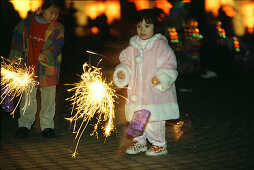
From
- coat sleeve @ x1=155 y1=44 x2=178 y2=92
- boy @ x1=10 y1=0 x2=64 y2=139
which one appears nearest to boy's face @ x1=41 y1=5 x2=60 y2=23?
boy @ x1=10 y1=0 x2=64 y2=139

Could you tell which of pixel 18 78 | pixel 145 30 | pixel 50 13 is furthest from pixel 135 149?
pixel 50 13

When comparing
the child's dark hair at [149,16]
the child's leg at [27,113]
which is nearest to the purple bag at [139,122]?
the child's dark hair at [149,16]

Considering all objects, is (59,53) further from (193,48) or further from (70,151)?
(193,48)

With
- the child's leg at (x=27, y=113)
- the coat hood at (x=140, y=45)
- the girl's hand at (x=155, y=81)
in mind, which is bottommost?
the child's leg at (x=27, y=113)

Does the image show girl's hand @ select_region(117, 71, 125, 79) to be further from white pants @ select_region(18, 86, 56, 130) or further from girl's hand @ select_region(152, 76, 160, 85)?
white pants @ select_region(18, 86, 56, 130)

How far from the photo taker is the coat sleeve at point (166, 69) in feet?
16.7

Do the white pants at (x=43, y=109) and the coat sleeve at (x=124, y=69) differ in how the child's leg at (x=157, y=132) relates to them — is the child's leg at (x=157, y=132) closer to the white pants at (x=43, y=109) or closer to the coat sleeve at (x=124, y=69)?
the coat sleeve at (x=124, y=69)

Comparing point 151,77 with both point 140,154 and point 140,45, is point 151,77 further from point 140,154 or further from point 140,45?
point 140,154

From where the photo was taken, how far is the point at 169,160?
16.3 ft

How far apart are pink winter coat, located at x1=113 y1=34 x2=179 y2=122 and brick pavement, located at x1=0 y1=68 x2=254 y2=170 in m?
0.56

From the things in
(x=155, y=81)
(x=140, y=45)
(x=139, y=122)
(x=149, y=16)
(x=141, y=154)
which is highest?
(x=149, y=16)

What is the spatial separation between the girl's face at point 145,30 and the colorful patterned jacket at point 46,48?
1485 millimetres

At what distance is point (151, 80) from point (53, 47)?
1738 mm

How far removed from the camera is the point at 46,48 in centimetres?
621
